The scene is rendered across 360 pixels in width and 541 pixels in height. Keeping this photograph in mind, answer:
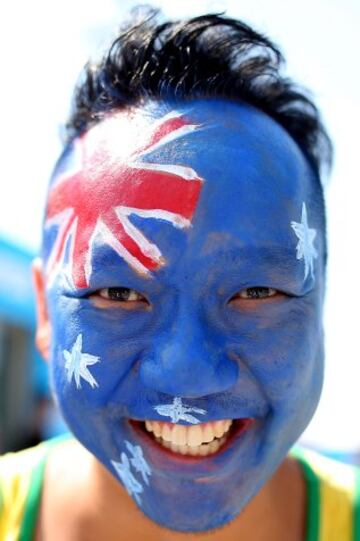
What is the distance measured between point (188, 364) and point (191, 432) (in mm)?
224

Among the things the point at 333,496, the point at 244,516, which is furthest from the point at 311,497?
the point at 244,516

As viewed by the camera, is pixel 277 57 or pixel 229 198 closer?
pixel 229 198

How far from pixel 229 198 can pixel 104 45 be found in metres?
0.74

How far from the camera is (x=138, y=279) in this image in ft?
5.29

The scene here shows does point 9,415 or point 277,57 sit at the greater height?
point 277,57

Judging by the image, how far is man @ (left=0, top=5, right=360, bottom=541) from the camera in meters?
1.58

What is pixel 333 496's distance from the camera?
2066 millimetres

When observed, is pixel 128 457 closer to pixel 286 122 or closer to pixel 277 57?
pixel 286 122

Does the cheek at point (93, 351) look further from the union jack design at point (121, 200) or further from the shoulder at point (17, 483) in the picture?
the shoulder at point (17, 483)

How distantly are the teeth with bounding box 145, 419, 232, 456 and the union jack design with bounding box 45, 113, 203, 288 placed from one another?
351 millimetres

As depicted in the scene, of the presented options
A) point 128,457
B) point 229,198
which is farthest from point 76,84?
point 128,457

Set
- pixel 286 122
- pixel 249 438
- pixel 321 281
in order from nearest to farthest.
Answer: pixel 249 438
pixel 321 281
pixel 286 122

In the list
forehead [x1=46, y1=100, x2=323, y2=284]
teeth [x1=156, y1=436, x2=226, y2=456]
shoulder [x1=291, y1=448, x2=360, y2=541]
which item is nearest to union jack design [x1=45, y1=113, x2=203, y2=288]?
forehead [x1=46, y1=100, x2=323, y2=284]

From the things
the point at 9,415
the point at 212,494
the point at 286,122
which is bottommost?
the point at 9,415
